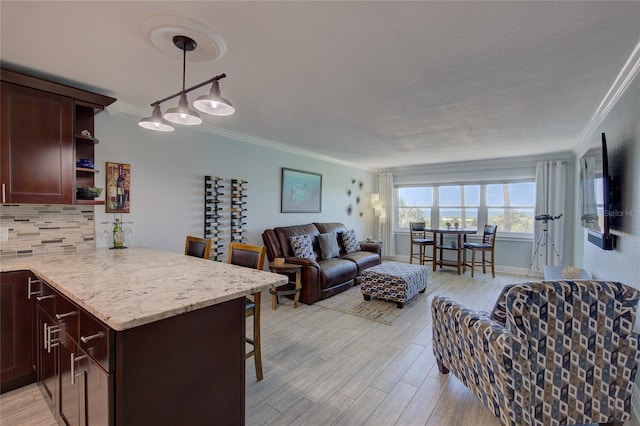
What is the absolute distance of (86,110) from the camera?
274cm

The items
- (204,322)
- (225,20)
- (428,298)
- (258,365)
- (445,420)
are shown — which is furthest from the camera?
(428,298)

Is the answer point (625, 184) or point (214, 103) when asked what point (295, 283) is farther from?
point (625, 184)

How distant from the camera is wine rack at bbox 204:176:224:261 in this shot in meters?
3.84

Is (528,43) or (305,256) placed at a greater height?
(528,43)

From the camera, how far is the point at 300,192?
17.7ft

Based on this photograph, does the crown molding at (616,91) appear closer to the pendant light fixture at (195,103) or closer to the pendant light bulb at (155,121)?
the pendant light fixture at (195,103)

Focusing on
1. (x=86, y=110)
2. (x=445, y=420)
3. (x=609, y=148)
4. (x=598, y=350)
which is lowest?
(x=445, y=420)

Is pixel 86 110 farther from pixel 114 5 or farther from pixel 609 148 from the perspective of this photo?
pixel 609 148

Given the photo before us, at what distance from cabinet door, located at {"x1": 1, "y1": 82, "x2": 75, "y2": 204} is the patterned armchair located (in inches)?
129

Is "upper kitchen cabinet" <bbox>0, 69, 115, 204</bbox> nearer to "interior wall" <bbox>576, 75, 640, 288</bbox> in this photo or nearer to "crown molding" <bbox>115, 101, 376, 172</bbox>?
"crown molding" <bbox>115, 101, 376, 172</bbox>

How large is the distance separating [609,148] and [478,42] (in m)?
2.03

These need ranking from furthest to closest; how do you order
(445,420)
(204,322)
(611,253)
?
(611,253) → (445,420) → (204,322)

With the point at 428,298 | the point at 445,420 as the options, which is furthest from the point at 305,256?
the point at 445,420

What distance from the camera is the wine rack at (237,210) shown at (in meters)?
4.18
